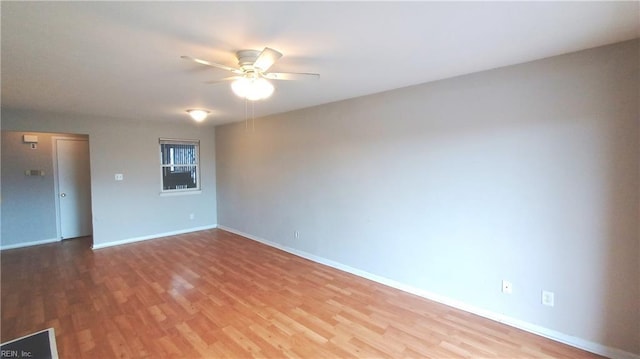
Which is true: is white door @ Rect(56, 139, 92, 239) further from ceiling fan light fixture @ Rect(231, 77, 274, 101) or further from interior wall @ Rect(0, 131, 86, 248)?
ceiling fan light fixture @ Rect(231, 77, 274, 101)

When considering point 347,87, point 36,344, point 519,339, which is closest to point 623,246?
point 519,339

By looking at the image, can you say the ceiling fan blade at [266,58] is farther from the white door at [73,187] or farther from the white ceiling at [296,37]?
the white door at [73,187]

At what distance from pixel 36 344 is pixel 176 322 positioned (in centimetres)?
104

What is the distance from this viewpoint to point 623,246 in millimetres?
2066

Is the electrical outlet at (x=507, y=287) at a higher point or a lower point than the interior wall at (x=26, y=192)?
lower

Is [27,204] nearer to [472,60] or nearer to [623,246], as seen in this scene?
[472,60]

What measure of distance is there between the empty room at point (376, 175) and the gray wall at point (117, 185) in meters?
0.29

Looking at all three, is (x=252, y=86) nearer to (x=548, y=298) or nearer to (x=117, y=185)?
(x=548, y=298)

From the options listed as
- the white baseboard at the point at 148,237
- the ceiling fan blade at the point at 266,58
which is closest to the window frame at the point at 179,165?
the white baseboard at the point at 148,237

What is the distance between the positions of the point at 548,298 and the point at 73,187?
7535mm

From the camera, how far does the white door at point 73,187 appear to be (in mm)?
5387

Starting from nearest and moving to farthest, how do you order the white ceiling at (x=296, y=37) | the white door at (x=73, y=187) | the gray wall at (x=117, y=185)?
the white ceiling at (x=296, y=37), the gray wall at (x=117, y=185), the white door at (x=73, y=187)

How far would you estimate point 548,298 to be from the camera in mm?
2377

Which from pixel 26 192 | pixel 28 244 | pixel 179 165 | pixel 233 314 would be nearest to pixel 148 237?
pixel 179 165
